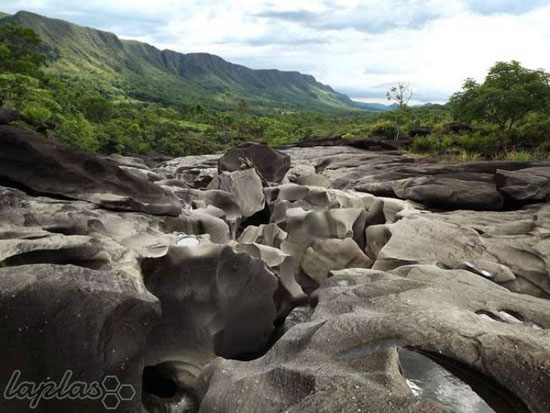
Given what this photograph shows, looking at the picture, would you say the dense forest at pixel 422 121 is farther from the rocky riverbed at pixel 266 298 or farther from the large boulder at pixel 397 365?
the large boulder at pixel 397 365

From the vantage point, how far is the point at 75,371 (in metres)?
5.38

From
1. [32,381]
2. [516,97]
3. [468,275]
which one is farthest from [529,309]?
[516,97]

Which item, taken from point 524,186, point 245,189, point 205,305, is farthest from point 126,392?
point 524,186

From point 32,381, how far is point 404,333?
4.85 m

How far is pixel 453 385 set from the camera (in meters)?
5.28

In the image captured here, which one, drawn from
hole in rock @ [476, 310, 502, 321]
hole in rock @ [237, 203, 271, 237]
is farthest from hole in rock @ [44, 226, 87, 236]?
hole in rock @ [237, 203, 271, 237]

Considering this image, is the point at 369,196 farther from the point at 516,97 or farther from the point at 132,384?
the point at 516,97

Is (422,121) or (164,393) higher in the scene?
(422,121)

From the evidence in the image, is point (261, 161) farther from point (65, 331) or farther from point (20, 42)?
point (20, 42)

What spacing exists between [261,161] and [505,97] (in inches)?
644

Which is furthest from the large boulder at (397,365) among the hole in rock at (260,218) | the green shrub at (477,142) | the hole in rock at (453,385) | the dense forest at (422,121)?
the green shrub at (477,142)

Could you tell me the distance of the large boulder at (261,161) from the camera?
22677mm
